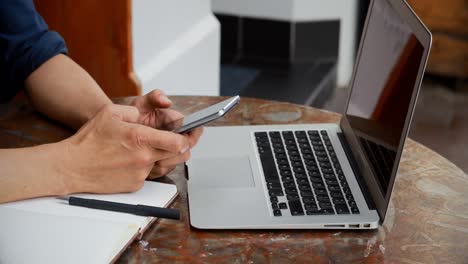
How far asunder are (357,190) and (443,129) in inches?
77.7

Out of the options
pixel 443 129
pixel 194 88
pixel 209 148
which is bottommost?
pixel 443 129

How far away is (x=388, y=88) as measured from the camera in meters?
1.11

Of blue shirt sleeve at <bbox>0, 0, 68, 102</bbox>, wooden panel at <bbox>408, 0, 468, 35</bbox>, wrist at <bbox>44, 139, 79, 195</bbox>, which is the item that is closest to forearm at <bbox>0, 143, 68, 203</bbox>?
wrist at <bbox>44, 139, 79, 195</bbox>

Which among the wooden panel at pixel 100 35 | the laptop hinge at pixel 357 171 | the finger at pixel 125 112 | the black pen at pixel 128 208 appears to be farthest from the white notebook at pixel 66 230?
the wooden panel at pixel 100 35

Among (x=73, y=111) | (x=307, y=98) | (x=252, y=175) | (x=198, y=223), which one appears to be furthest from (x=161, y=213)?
(x=307, y=98)

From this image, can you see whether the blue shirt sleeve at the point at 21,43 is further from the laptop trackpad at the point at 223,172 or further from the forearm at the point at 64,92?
the laptop trackpad at the point at 223,172

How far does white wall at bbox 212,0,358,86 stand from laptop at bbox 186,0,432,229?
1.86 m

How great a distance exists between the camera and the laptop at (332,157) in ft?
3.35

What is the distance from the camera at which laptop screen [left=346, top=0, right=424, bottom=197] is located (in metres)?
1.02

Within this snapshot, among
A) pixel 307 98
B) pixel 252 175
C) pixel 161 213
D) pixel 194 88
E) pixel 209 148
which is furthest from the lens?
pixel 307 98

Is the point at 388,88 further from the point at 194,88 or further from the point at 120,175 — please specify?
the point at 194,88

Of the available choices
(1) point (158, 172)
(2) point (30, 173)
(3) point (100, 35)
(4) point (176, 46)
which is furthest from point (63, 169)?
(4) point (176, 46)

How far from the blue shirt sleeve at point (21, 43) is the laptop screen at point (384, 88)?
1.76 ft

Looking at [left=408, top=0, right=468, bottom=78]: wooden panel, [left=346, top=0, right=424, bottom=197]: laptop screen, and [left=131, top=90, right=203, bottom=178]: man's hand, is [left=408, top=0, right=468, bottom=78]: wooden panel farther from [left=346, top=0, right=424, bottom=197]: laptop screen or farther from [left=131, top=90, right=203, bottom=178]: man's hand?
[left=131, top=90, right=203, bottom=178]: man's hand
